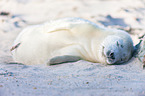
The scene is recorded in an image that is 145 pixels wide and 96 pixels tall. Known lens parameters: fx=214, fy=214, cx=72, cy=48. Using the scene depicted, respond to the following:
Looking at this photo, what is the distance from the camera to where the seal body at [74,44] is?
3.38 meters

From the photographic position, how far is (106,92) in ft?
6.84

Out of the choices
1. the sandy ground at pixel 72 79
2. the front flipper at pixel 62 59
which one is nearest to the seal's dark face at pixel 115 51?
the sandy ground at pixel 72 79

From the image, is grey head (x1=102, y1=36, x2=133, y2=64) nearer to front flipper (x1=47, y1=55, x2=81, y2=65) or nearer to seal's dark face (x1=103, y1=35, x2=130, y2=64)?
seal's dark face (x1=103, y1=35, x2=130, y2=64)

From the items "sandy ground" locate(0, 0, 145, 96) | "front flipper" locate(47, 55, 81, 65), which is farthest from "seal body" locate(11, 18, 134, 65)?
"sandy ground" locate(0, 0, 145, 96)

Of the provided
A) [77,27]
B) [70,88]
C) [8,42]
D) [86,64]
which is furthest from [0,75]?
[8,42]

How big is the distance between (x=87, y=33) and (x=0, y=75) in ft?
5.24

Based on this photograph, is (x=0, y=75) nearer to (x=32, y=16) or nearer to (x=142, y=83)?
(x=142, y=83)

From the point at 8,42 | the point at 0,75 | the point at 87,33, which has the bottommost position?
the point at 8,42

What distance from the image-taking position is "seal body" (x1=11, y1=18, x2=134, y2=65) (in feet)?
11.1

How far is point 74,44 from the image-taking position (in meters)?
3.59

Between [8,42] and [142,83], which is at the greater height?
[142,83]

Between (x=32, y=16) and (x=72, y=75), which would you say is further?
(x=32, y=16)

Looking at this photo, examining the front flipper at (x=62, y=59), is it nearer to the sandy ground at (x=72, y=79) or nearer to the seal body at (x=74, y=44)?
the seal body at (x=74, y=44)

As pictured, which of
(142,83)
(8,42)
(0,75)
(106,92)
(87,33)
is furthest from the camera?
(8,42)
